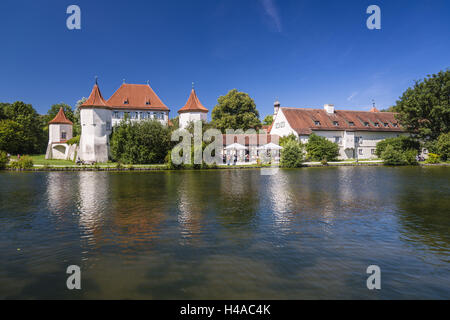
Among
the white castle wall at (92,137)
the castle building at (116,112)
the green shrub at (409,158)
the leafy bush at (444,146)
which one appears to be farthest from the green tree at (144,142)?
the leafy bush at (444,146)

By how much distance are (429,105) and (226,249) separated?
5039cm

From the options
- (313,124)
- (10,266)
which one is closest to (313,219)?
(10,266)

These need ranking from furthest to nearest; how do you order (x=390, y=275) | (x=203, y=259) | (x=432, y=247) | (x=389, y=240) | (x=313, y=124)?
1. (x=313, y=124)
2. (x=389, y=240)
3. (x=432, y=247)
4. (x=203, y=259)
5. (x=390, y=275)

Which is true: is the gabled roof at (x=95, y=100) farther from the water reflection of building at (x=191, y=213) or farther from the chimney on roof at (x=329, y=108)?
the chimney on roof at (x=329, y=108)

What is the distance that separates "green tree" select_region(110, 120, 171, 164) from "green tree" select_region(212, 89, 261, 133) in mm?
16311

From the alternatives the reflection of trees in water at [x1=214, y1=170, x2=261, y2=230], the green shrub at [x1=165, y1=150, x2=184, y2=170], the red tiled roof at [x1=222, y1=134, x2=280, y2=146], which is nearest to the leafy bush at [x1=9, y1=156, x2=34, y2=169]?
the green shrub at [x1=165, y1=150, x2=184, y2=170]

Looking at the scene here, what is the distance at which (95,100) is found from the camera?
143ft

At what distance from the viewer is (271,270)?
18.5 feet

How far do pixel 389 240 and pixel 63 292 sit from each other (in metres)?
7.97

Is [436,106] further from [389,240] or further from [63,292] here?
[63,292]

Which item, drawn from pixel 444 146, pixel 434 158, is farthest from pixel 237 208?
pixel 444 146

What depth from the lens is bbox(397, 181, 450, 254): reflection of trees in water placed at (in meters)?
7.42

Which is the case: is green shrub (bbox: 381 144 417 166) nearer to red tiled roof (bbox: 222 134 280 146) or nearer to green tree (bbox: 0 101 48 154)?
red tiled roof (bbox: 222 134 280 146)

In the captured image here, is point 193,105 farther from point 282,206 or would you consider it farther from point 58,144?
point 282,206
